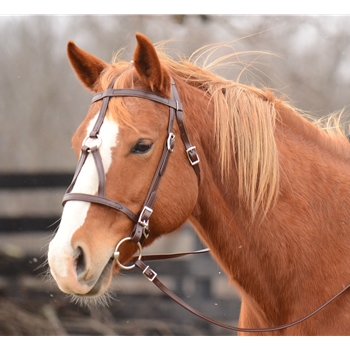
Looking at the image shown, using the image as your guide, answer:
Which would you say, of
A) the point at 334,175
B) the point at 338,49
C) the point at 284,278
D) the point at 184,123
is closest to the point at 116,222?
the point at 184,123

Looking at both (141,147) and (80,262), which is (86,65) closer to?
(141,147)

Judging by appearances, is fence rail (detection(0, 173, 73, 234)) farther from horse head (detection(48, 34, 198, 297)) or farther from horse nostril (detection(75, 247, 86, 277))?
horse nostril (detection(75, 247, 86, 277))

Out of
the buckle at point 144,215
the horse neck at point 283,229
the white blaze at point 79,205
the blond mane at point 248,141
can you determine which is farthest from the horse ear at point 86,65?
the buckle at point 144,215

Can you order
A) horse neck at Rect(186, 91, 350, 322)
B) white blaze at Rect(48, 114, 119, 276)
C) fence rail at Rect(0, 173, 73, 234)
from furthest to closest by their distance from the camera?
fence rail at Rect(0, 173, 73, 234) → horse neck at Rect(186, 91, 350, 322) → white blaze at Rect(48, 114, 119, 276)

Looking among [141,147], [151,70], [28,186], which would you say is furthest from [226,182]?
[28,186]

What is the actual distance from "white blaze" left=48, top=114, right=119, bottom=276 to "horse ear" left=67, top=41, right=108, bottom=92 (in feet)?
1.52

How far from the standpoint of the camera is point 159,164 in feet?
5.79

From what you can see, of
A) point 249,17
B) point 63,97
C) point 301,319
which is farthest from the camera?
point 63,97

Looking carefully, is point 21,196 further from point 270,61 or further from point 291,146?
point 291,146

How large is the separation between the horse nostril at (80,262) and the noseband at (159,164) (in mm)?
143

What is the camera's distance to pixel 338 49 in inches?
171

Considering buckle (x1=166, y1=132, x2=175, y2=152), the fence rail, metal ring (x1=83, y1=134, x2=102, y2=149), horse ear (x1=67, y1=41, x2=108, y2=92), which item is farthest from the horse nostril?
the fence rail

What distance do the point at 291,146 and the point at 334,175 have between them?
26cm

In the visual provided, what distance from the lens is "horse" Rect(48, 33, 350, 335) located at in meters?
1.71
